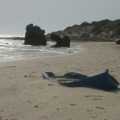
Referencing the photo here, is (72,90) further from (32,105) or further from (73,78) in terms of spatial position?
(73,78)

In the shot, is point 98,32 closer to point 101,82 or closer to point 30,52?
point 30,52

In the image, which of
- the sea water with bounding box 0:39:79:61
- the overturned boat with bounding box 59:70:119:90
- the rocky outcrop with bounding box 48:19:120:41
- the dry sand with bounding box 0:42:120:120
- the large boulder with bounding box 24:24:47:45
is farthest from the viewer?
the rocky outcrop with bounding box 48:19:120:41

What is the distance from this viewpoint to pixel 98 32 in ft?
313

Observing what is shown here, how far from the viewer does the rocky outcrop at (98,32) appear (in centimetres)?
8002

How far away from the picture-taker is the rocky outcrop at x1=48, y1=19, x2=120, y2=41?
80.0m

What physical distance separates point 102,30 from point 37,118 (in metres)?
88.2

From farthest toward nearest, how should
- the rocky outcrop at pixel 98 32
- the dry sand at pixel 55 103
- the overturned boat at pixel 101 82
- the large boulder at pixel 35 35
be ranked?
the rocky outcrop at pixel 98 32
the large boulder at pixel 35 35
the overturned boat at pixel 101 82
the dry sand at pixel 55 103

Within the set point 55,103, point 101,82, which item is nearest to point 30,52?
point 101,82

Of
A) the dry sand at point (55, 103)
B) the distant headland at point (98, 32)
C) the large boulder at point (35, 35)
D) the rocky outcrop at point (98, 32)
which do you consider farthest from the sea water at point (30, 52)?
the rocky outcrop at point (98, 32)

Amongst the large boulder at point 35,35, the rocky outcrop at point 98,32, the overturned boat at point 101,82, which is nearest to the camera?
the overturned boat at point 101,82

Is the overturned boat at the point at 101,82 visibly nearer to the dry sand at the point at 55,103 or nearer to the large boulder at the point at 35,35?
the dry sand at the point at 55,103

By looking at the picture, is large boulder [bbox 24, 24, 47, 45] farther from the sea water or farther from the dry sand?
the dry sand

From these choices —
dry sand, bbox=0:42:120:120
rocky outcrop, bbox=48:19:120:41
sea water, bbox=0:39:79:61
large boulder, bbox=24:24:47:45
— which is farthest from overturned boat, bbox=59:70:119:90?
rocky outcrop, bbox=48:19:120:41

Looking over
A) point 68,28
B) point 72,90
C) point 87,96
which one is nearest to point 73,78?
point 72,90
